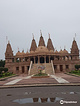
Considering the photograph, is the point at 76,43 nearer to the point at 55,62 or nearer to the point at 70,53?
the point at 70,53

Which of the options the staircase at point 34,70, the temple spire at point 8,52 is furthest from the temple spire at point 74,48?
the temple spire at point 8,52

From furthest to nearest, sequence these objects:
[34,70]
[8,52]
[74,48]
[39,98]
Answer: [8,52]
[74,48]
[34,70]
[39,98]

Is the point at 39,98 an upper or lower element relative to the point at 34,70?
lower

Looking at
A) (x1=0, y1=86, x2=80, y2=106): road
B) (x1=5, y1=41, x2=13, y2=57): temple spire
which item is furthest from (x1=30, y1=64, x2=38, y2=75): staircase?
(x1=0, y1=86, x2=80, y2=106): road

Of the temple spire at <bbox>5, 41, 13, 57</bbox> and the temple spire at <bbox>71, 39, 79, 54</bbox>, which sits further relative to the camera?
the temple spire at <bbox>5, 41, 13, 57</bbox>

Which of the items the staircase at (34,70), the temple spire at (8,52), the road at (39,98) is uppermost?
the temple spire at (8,52)

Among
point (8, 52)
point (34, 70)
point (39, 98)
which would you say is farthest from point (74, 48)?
point (39, 98)

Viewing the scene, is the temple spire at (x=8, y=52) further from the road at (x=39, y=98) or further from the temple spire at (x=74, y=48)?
the road at (x=39, y=98)

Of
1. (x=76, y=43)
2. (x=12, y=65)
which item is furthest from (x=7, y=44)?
(x=76, y=43)

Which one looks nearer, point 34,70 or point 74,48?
point 34,70

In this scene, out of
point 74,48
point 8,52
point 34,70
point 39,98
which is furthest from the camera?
point 8,52

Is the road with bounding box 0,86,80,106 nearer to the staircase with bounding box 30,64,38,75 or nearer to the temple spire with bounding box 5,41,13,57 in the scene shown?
the staircase with bounding box 30,64,38,75

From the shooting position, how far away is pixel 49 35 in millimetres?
56312

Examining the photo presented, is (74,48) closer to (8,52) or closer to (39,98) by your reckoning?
(8,52)
